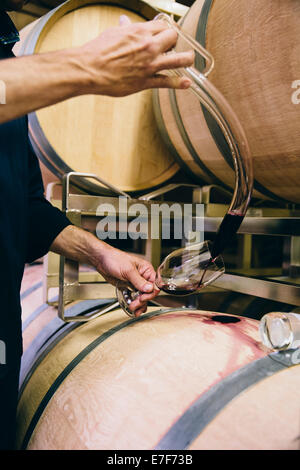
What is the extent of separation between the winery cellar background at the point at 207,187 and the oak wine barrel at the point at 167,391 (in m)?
0.04

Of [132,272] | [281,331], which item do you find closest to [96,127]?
[132,272]

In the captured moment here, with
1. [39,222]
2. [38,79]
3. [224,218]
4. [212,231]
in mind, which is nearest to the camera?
[38,79]

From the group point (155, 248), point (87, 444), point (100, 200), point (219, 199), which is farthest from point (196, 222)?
point (87, 444)

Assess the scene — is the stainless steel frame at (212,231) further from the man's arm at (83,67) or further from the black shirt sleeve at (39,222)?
the man's arm at (83,67)

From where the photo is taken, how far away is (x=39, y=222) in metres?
1.26

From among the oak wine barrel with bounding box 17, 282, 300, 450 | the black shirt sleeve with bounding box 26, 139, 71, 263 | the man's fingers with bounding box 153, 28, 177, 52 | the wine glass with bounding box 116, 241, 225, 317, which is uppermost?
the man's fingers with bounding box 153, 28, 177, 52

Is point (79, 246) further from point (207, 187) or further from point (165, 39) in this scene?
point (165, 39)

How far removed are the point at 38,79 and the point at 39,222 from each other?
681 millimetres

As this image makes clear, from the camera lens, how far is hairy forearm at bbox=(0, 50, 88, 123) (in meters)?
0.63

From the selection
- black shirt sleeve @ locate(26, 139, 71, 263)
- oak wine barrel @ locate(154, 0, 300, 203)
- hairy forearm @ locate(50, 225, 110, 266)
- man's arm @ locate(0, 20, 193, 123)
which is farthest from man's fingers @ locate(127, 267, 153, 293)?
man's arm @ locate(0, 20, 193, 123)

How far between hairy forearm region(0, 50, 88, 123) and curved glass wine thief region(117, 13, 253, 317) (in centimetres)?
22

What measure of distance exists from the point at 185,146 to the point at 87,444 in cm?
104

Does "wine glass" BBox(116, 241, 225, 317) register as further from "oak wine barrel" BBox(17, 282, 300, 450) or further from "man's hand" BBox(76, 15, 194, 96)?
"man's hand" BBox(76, 15, 194, 96)

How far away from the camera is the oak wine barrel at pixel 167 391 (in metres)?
Answer: 0.69
